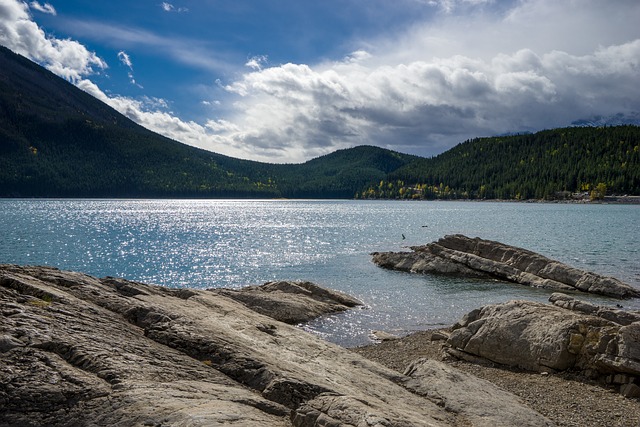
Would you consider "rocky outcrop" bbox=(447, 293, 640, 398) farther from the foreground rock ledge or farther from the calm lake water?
the calm lake water

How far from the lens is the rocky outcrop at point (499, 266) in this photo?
38188 mm

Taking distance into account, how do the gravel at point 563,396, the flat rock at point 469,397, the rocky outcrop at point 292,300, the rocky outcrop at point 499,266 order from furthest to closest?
the rocky outcrop at point 499,266 < the rocky outcrop at point 292,300 < the gravel at point 563,396 < the flat rock at point 469,397

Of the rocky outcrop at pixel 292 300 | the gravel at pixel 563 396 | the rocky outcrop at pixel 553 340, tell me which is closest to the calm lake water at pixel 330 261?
the rocky outcrop at pixel 292 300

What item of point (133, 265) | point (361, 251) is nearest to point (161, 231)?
point (133, 265)

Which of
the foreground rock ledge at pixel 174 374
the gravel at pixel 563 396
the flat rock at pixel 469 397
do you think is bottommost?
the gravel at pixel 563 396

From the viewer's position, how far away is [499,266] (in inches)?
1777

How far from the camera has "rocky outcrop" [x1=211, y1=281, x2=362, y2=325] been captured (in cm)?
2855

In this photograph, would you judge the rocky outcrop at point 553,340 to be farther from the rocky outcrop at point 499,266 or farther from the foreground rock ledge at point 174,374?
the rocky outcrop at point 499,266

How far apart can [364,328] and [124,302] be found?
60.1ft

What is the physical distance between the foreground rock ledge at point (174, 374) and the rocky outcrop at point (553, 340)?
5.52 meters

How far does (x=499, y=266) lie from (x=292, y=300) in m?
25.2

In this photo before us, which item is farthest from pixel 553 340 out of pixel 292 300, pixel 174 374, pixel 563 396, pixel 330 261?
pixel 330 261

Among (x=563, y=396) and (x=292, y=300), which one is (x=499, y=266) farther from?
(x=563, y=396)

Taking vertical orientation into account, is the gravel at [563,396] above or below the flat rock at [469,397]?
below
